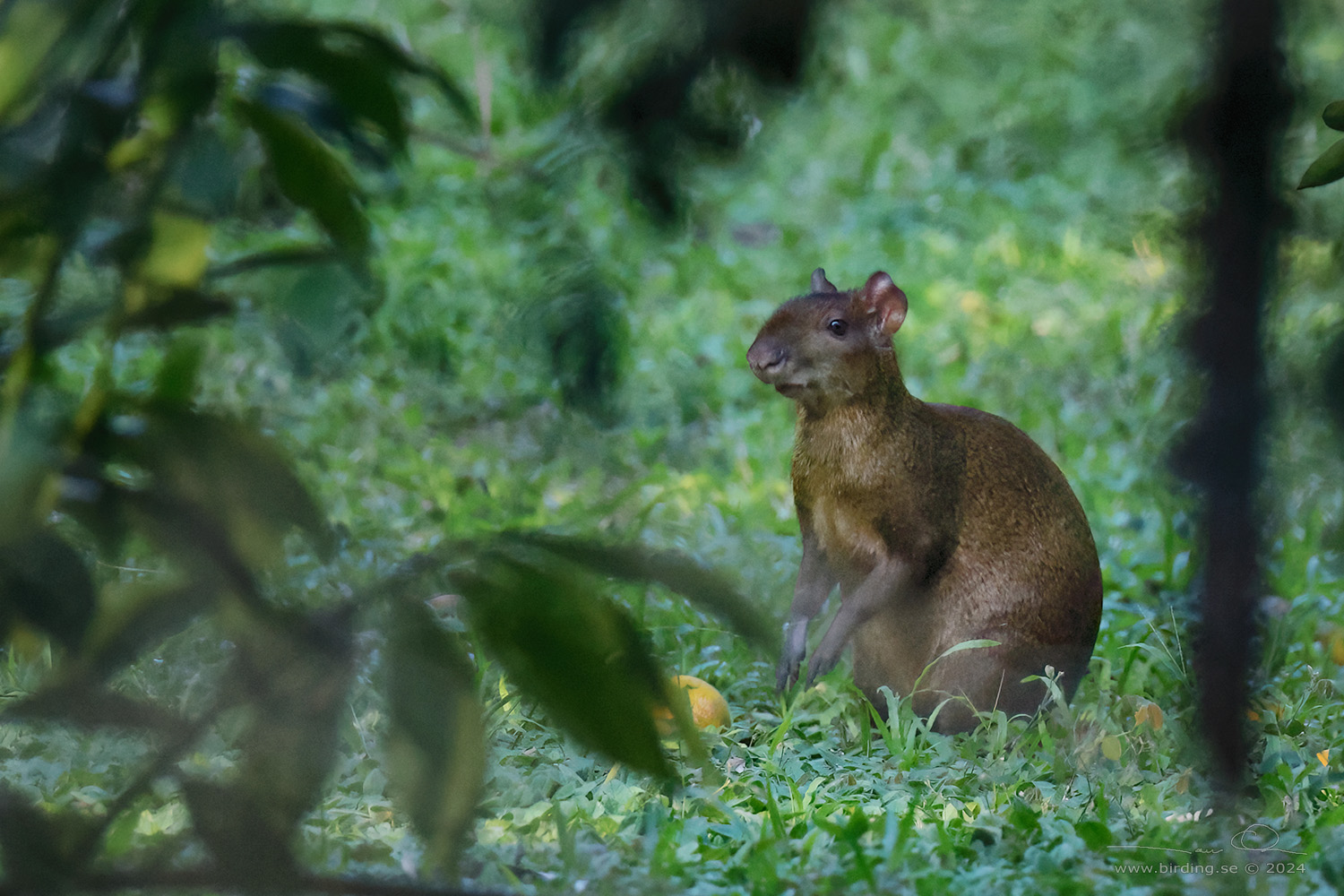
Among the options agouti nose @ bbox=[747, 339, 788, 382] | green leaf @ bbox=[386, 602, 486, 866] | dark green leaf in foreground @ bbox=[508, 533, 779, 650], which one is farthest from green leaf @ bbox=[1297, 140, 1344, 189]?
agouti nose @ bbox=[747, 339, 788, 382]

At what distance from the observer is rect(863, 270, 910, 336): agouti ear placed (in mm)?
2955

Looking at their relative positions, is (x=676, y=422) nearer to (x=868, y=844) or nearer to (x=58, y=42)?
(x=868, y=844)

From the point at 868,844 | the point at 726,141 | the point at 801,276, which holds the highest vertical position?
the point at 801,276

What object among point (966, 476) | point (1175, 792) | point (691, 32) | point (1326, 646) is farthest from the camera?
point (1326, 646)

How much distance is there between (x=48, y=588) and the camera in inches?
31.5

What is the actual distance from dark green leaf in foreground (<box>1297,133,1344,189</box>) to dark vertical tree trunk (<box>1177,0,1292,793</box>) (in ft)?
1.36

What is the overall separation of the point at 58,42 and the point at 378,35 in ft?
0.57

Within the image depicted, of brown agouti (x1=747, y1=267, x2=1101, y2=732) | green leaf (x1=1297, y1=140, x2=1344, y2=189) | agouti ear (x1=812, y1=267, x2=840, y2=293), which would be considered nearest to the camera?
green leaf (x1=1297, y1=140, x2=1344, y2=189)

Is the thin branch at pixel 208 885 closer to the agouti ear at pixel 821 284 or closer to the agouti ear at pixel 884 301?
the agouti ear at pixel 884 301

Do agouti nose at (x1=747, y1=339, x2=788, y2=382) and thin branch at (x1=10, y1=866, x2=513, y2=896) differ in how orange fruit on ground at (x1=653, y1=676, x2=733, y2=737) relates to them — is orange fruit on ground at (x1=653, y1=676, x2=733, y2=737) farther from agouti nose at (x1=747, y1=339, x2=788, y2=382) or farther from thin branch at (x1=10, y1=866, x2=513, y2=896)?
thin branch at (x1=10, y1=866, x2=513, y2=896)

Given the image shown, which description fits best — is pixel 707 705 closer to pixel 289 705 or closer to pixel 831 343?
pixel 831 343

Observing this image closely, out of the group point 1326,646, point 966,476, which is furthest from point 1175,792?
point 1326,646

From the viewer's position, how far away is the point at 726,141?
80cm

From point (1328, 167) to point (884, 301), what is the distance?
→ 6.23 feet
